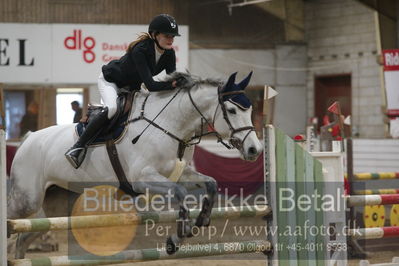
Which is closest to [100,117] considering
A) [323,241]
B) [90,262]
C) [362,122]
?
[90,262]

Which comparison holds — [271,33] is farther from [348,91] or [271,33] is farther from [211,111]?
[211,111]

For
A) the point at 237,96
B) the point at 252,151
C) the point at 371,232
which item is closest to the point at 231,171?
the point at 371,232

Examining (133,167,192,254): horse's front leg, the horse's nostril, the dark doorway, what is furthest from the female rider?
the dark doorway

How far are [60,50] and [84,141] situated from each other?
537 cm

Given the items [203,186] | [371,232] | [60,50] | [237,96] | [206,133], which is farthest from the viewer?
[60,50]

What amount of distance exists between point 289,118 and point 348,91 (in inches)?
53.2

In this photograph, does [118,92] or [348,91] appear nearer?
[118,92]

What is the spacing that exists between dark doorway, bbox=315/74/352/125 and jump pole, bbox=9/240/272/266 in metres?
10.1

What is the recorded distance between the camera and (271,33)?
14.5 m

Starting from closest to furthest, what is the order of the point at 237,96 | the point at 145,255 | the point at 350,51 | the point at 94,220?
1. the point at 94,220
2. the point at 145,255
3. the point at 237,96
4. the point at 350,51

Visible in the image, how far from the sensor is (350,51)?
13.7 m

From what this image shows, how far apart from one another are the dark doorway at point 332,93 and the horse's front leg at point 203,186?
→ 9971 mm

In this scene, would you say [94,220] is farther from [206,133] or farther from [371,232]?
[371,232]

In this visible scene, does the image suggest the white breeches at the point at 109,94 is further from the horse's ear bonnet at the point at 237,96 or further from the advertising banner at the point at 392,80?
the advertising banner at the point at 392,80
